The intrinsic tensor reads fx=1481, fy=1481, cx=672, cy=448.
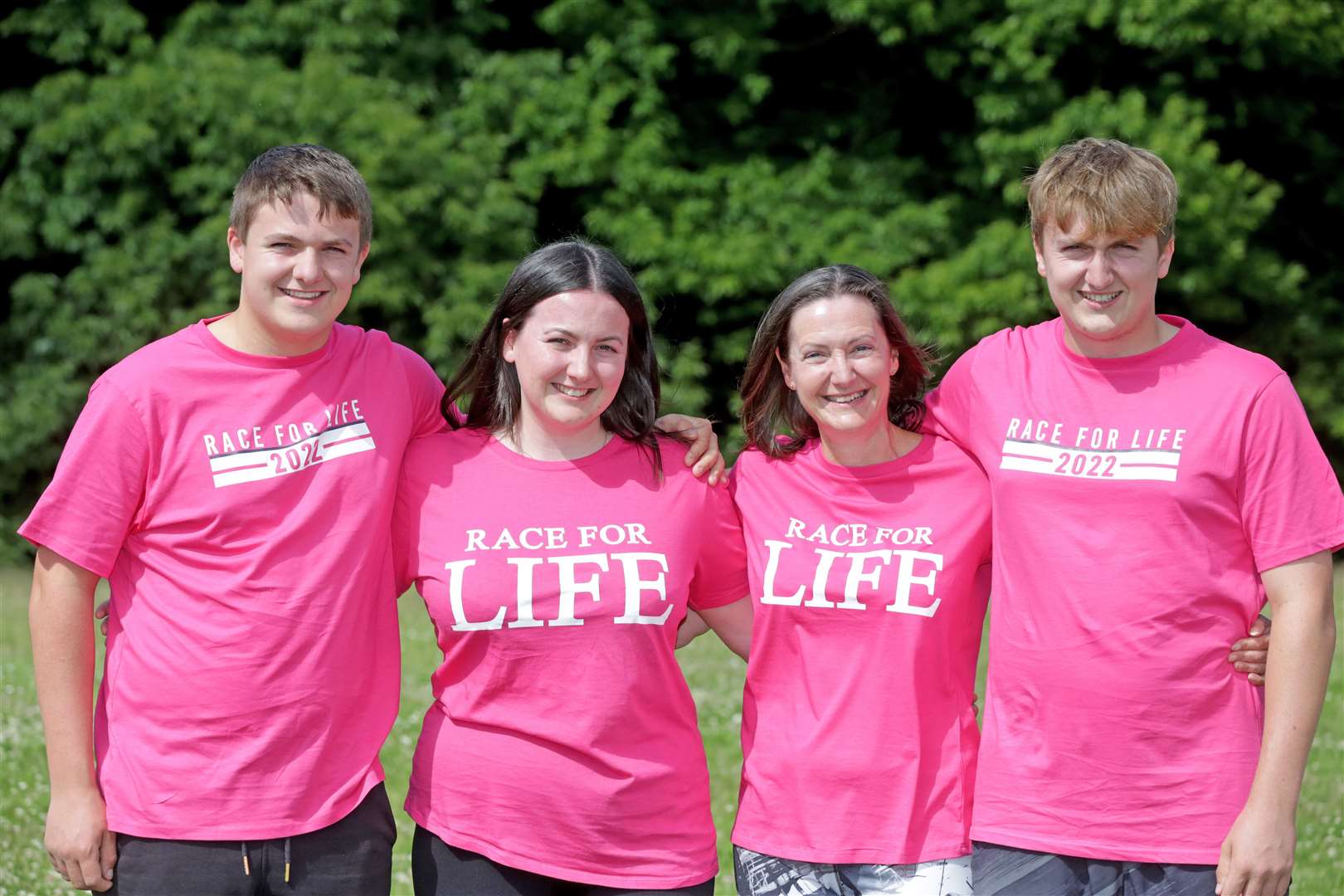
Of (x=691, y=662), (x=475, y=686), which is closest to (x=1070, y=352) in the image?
(x=475, y=686)

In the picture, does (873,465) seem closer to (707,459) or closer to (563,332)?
(707,459)

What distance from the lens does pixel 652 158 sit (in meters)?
15.6

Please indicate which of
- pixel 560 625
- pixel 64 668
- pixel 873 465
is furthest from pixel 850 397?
pixel 64 668

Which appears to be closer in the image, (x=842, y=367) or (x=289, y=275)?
(x=289, y=275)

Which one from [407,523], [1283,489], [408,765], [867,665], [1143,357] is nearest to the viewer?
[1283,489]

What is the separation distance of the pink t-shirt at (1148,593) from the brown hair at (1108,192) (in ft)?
0.99

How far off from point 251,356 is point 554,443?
2.42 feet

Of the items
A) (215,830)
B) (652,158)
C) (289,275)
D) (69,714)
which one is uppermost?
(652,158)

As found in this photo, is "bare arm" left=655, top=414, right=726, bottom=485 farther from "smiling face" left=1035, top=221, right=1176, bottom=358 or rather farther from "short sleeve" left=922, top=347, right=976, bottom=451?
"smiling face" left=1035, top=221, right=1176, bottom=358

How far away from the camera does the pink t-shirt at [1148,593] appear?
10.3 feet

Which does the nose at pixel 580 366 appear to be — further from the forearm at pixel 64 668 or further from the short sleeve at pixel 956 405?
the forearm at pixel 64 668

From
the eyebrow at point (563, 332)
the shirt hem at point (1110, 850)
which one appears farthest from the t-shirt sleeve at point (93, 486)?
the shirt hem at point (1110, 850)

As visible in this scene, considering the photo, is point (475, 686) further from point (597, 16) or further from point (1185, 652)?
point (597, 16)

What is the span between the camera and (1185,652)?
3164 mm
